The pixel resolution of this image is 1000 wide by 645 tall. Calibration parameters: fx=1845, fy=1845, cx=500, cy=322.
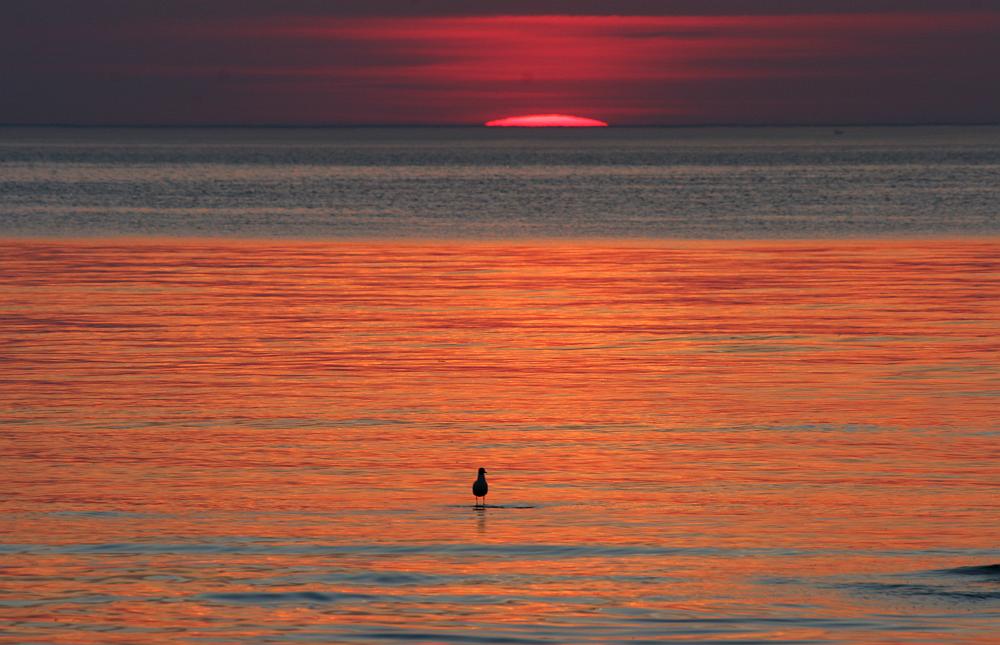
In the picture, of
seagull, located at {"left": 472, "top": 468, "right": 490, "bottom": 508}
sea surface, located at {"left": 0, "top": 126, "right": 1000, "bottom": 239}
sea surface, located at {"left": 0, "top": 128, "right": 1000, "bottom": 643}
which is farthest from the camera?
sea surface, located at {"left": 0, "top": 126, "right": 1000, "bottom": 239}

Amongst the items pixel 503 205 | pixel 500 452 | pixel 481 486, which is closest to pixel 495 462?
pixel 500 452

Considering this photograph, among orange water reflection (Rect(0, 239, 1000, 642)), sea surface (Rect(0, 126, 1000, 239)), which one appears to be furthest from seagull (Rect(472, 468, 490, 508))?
sea surface (Rect(0, 126, 1000, 239))

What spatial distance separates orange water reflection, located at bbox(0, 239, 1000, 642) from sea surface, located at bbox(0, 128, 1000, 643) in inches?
2.2

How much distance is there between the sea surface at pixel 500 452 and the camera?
1545cm

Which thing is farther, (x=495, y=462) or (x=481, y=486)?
(x=495, y=462)

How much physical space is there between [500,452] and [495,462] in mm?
571

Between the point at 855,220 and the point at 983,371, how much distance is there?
49.3 metres

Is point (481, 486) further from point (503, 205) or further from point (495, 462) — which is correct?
point (503, 205)

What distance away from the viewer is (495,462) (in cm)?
2128

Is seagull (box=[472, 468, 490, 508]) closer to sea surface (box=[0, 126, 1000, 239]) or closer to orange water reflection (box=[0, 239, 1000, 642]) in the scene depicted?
orange water reflection (box=[0, 239, 1000, 642])

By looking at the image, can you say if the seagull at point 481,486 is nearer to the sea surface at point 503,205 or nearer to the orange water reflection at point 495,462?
the orange water reflection at point 495,462

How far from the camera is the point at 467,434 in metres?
23.0

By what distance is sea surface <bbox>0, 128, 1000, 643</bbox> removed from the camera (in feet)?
50.7

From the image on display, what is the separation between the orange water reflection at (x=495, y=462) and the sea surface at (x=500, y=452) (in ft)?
0.19
